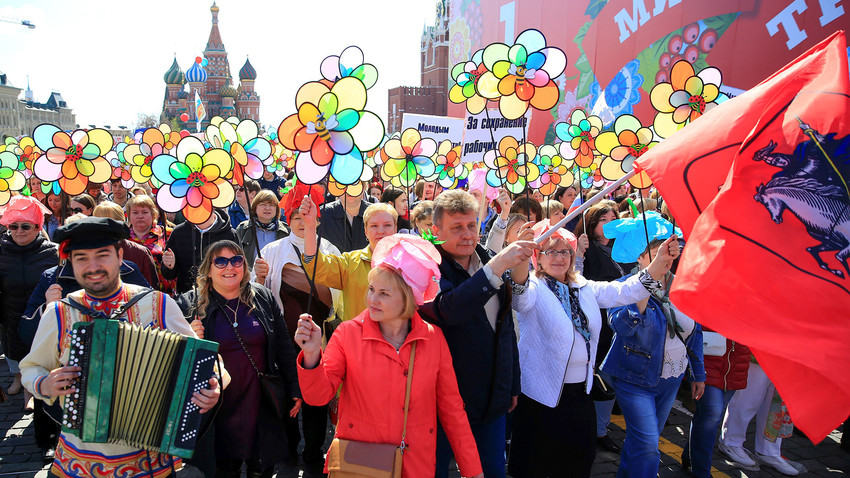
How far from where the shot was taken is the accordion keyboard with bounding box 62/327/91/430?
2297mm

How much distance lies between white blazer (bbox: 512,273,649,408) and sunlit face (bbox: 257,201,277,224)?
2.90 meters

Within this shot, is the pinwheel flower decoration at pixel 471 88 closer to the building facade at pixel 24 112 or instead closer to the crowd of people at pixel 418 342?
the crowd of people at pixel 418 342

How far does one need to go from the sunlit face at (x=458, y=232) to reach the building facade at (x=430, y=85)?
2163 inches

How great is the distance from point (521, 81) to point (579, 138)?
443 cm

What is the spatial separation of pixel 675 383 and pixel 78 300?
3.37 meters

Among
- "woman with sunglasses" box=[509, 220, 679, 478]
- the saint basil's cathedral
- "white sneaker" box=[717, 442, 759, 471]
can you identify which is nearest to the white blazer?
"woman with sunglasses" box=[509, 220, 679, 478]

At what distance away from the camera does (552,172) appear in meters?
8.74

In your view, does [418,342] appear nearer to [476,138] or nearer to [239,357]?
[239,357]

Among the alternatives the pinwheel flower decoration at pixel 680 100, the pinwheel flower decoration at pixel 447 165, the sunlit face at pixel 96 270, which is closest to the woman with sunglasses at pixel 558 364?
the sunlit face at pixel 96 270

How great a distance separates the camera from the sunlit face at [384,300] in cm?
247

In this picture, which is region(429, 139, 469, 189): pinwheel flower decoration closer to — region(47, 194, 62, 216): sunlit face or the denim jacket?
region(47, 194, 62, 216): sunlit face

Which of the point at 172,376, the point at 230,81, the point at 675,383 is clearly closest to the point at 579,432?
the point at 675,383

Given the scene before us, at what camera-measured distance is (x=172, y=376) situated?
95.9 inches

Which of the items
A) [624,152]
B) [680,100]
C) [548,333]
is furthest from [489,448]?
[680,100]
